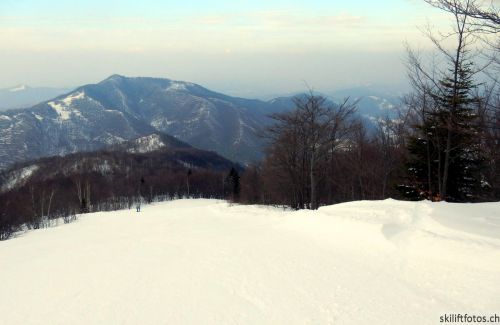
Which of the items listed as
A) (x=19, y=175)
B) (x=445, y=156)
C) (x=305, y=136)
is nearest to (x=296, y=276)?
(x=445, y=156)

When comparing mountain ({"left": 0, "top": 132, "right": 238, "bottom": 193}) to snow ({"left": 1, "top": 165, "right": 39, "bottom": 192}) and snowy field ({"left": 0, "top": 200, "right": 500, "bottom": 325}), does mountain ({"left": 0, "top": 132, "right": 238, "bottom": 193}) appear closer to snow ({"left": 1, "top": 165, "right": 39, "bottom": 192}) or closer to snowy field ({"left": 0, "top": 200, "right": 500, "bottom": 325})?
snow ({"left": 1, "top": 165, "right": 39, "bottom": 192})

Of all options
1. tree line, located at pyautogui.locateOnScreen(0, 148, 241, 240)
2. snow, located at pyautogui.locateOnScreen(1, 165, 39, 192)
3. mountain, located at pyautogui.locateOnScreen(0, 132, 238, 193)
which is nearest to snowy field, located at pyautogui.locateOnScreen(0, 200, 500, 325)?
tree line, located at pyautogui.locateOnScreen(0, 148, 241, 240)

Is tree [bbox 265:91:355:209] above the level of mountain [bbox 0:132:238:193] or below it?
above

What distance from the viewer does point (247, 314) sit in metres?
6.65

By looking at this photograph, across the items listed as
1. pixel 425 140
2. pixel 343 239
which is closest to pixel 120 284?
pixel 343 239

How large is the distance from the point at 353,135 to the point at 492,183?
43.8ft

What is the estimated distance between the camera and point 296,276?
835 cm

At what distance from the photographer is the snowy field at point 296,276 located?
6.60m

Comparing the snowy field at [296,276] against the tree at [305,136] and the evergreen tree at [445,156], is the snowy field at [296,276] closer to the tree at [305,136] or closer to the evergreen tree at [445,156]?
the evergreen tree at [445,156]

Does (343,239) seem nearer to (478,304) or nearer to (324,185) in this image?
(478,304)

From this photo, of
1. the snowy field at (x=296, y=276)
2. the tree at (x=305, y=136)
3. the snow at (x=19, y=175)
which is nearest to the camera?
the snowy field at (x=296, y=276)

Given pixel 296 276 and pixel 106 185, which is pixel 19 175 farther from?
pixel 296 276

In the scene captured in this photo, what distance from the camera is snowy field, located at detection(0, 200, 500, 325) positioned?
6.60 meters

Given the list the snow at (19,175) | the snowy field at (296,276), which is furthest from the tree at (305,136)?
the snow at (19,175)
